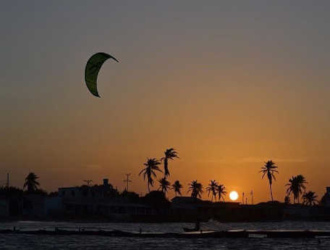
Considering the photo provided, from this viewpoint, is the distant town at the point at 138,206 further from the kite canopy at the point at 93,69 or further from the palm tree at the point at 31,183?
the kite canopy at the point at 93,69

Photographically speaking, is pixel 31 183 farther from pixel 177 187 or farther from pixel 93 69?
pixel 93 69

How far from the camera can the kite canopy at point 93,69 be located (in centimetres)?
3159

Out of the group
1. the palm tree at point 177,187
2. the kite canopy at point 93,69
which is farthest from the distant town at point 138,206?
the kite canopy at point 93,69

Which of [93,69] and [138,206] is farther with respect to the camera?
[138,206]

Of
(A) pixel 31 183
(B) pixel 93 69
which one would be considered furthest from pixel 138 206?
(B) pixel 93 69

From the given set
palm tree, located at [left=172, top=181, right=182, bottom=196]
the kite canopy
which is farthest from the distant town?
the kite canopy

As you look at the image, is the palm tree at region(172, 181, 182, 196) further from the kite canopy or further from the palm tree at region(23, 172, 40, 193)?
the kite canopy

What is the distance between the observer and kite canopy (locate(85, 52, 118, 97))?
104ft

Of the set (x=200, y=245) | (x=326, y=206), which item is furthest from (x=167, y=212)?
(x=200, y=245)

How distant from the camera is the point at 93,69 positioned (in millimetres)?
31953

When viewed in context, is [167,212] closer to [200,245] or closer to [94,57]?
[200,245]

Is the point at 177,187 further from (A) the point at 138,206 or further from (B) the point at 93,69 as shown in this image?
(B) the point at 93,69

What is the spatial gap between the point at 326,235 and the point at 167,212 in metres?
82.2

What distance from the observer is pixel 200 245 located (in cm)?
5909
